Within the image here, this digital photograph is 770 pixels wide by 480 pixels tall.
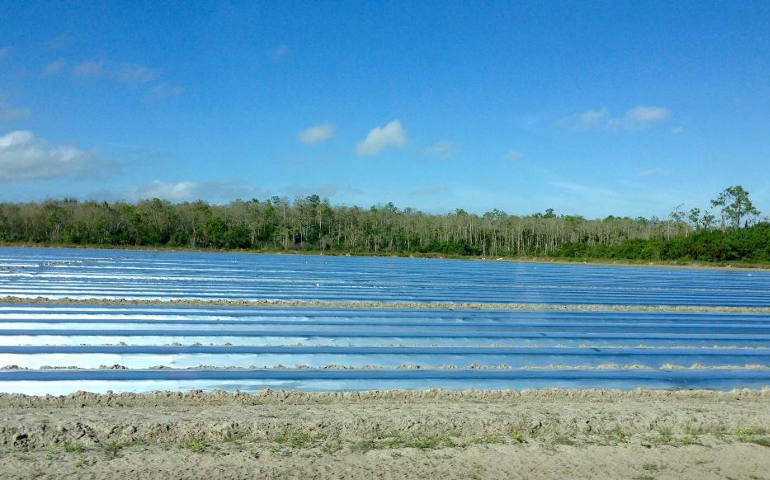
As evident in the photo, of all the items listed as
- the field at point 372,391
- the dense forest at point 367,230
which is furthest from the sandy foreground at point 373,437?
the dense forest at point 367,230

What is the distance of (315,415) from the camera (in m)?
5.32

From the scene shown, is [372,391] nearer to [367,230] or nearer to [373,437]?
[373,437]

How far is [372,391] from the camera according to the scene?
6.21 meters

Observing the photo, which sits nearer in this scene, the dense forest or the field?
the field

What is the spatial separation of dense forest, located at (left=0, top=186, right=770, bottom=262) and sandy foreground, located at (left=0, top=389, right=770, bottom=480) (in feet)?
138

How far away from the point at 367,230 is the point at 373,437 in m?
54.6

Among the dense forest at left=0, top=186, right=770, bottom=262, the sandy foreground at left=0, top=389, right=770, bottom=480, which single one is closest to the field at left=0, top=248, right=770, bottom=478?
the sandy foreground at left=0, top=389, right=770, bottom=480

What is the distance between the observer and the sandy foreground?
431 centimetres

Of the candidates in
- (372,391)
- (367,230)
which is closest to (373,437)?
(372,391)

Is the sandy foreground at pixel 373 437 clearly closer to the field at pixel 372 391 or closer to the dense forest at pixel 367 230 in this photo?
the field at pixel 372 391

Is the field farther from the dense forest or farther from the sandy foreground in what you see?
the dense forest

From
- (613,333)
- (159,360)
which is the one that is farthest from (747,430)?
(159,360)

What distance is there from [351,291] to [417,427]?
1206 cm

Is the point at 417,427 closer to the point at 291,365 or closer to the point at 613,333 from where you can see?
the point at 291,365
